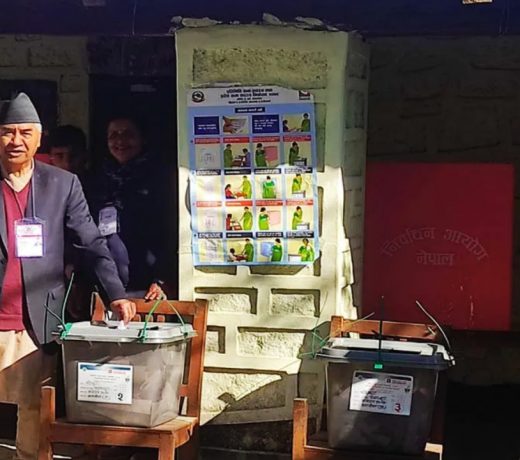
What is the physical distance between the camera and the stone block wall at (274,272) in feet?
15.0

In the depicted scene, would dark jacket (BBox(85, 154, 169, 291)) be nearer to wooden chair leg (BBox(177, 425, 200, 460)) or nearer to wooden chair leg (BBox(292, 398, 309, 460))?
wooden chair leg (BBox(177, 425, 200, 460))

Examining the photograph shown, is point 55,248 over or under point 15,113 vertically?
under

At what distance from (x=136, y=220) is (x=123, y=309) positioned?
660 mm

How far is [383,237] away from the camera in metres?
5.17

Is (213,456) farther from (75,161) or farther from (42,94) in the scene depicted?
(42,94)

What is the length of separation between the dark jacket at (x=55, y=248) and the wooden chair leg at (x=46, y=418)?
0.37m

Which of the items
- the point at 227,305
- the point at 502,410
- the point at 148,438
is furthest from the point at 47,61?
the point at 502,410

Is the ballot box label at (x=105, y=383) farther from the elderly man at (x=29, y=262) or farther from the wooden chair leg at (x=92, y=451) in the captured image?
the wooden chair leg at (x=92, y=451)

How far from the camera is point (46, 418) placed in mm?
4270

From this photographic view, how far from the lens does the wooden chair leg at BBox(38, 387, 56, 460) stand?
4.27m

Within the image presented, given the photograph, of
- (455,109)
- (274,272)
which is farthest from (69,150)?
(455,109)

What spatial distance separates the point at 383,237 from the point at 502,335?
0.84m

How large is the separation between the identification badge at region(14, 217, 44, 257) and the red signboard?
66.0 inches

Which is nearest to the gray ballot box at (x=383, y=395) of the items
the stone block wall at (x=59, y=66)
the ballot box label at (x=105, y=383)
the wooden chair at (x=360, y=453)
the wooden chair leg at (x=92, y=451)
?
the wooden chair at (x=360, y=453)
